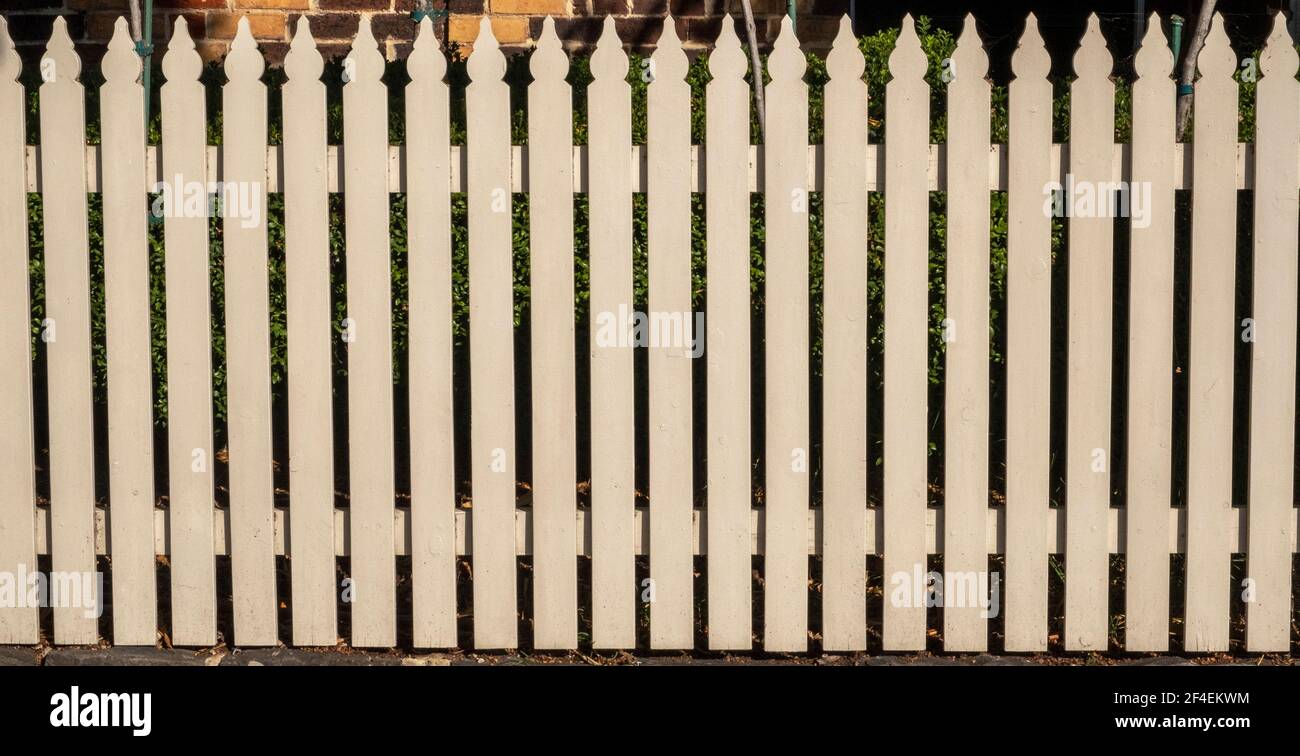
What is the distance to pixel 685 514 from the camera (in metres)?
3.73

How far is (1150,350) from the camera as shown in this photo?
3660mm

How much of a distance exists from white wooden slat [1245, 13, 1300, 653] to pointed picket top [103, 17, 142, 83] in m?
3.05

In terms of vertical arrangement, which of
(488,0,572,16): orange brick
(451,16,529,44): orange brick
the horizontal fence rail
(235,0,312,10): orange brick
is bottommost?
the horizontal fence rail

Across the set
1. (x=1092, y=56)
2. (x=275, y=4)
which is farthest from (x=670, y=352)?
(x=275, y=4)

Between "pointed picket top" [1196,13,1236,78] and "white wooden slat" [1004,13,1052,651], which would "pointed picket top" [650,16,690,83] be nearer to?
"white wooden slat" [1004,13,1052,651]

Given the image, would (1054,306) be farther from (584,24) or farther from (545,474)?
(584,24)

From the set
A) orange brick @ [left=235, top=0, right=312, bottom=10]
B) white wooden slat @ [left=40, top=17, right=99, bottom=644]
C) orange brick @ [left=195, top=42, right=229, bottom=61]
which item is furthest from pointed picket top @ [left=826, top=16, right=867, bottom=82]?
orange brick @ [left=195, top=42, right=229, bottom=61]

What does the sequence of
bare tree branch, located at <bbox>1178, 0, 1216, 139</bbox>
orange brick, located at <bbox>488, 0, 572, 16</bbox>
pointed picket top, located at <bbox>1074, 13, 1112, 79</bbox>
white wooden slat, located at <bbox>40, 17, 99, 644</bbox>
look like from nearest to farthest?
pointed picket top, located at <bbox>1074, 13, 1112, 79</bbox> → white wooden slat, located at <bbox>40, 17, 99, 644</bbox> → bare tree branch, located at <bbox>1178, 0, 1216, 139</bbox> → orange brick, located at <bbox>488, 0, 572, 16</bbox>

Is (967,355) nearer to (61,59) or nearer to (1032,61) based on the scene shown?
(1032,61)

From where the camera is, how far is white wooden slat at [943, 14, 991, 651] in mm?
3600

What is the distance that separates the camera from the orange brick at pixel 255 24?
18.7 ft

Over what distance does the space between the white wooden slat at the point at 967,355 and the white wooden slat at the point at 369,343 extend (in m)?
1.53

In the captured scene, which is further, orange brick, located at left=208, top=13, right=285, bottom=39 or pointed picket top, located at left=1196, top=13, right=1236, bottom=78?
orange brick, located at left=208, top=13, right=285, bottom=39

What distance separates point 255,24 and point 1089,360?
3816 mm
